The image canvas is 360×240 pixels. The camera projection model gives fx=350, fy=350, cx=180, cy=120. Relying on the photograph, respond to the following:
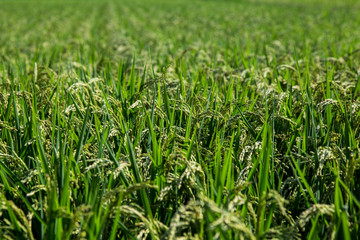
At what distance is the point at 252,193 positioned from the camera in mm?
1393

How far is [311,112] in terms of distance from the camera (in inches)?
62.5

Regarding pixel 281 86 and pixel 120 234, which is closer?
pixel 120 234

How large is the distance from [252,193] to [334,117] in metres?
0.74

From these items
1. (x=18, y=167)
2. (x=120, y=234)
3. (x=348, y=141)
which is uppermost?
(x=348, y=141)

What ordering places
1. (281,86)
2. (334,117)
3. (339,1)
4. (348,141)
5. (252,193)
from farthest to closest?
1. (339,1)
2. (281,86)
3. (334,117)
4. (348,141)
5. (252,193)

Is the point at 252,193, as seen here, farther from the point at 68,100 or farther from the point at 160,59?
the point at 160,59

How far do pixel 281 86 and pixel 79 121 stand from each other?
1.40 metres

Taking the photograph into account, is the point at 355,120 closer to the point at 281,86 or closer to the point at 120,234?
the point at 281,86

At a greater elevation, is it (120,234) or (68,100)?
(68,100)

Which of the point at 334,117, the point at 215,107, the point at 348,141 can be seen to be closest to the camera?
the point at 348,141

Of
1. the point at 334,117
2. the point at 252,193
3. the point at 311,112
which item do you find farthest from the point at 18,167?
the point at 334,117

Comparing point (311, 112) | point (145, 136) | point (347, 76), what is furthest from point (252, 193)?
point (347, 76)

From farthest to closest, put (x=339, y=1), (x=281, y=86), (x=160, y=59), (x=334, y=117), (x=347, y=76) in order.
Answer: (x=339, y=1) → (x=160, y=59) → (x=347, y=76) → (x=281, y=86) → (x=334, y=117)

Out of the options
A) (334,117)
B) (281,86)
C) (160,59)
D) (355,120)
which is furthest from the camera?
(160,59)
